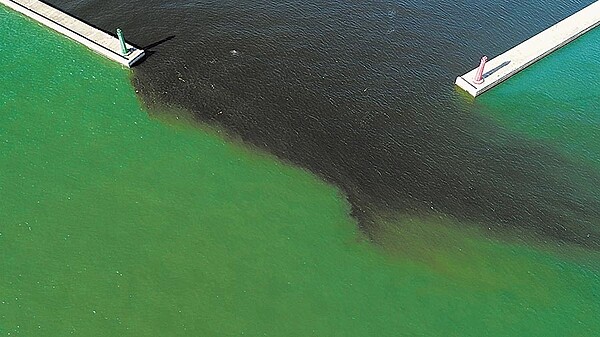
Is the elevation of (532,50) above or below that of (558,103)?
above

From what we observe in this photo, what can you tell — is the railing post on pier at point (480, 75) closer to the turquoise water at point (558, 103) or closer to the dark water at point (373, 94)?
the turquoise water at point (558, 103)

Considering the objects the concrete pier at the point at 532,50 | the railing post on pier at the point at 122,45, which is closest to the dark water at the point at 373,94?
the concrete pier at the point at 532,50

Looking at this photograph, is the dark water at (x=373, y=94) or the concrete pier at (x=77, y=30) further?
the concrete pier at (x=77, y=30)

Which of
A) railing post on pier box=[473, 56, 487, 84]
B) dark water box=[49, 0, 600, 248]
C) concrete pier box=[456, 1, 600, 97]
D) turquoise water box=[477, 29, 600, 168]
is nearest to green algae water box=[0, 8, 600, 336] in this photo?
turquoise water box=[477, 29, 600, 168]

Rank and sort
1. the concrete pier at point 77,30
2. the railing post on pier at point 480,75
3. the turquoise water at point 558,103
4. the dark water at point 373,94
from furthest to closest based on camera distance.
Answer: the concrete pier at point 77,30 < the railing post on pier at point 480,75 < the turquoise water at point 558,103 < the dark water at point 373,94

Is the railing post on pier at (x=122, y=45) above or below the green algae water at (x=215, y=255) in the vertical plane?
above

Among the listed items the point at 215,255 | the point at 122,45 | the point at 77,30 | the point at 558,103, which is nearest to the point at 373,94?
the point at 558,103

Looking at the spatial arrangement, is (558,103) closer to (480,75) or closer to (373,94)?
(480,75)

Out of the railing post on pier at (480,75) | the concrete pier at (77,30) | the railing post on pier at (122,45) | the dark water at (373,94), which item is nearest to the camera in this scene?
the dark water at (373,94)
